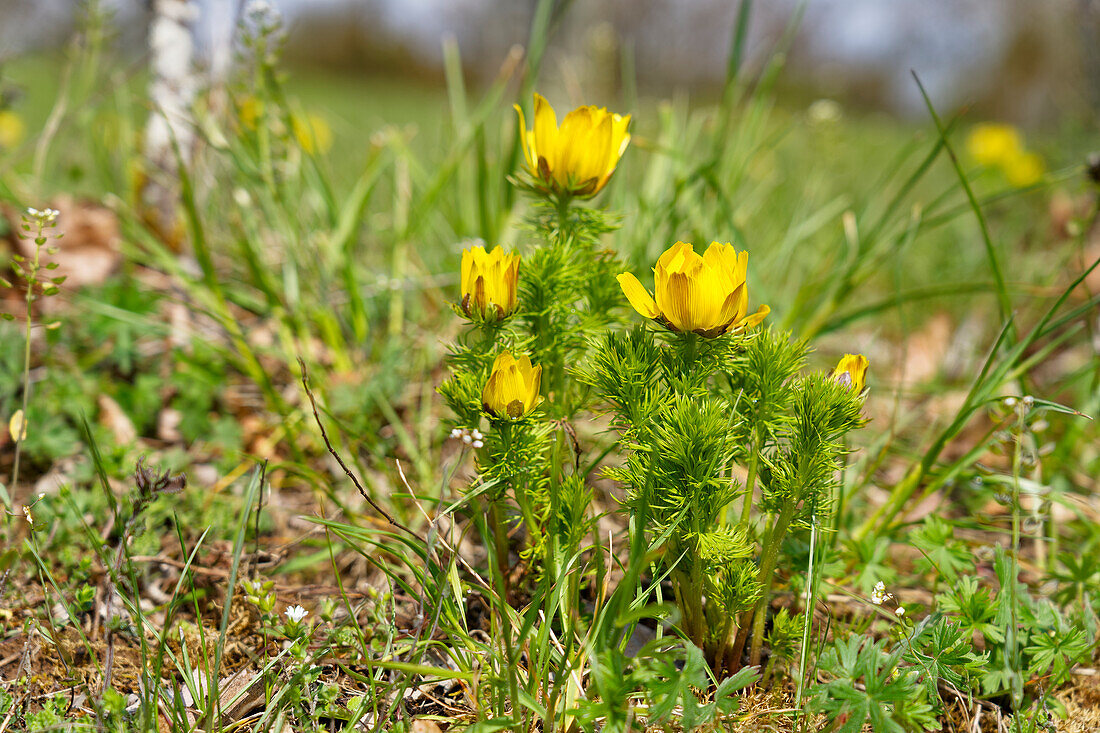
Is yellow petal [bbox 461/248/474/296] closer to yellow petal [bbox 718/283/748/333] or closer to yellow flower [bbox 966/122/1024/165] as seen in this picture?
yellow petal [bbox 718/283/748/333]

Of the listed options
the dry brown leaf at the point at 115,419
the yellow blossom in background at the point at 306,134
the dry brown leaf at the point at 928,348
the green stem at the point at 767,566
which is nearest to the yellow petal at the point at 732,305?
the green stem at the point at 767,566

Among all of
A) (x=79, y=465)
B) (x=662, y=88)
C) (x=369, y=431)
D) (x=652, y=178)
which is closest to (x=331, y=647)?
(x=369, y=431)

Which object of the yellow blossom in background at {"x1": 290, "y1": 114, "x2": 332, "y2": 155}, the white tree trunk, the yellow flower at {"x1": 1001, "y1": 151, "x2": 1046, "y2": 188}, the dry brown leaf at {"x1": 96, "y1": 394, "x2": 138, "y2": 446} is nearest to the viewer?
the dry brown leaf at {"x1": 96, "y1": 394, "x2": 138, "y2": 446}

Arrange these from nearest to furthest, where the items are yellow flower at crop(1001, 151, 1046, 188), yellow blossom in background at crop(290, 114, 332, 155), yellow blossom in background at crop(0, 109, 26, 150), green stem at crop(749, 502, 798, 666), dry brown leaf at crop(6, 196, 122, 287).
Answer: green stem at crop(749, 502, 798, 666), yellow blossom in background at crop(290, 114, 332, 155), dry brown leaf at crop(6, 196, 122, 287), yellow blossom in background at crop(0, 109, 26, 150), yellow flower at crop(1001, 151, 1046, 188)

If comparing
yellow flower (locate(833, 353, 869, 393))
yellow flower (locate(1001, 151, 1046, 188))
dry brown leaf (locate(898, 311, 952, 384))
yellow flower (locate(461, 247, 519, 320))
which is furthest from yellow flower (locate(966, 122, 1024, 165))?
yellow flower (locate(461, 247, 519, 320))

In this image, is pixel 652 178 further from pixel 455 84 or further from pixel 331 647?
pixel 331 647

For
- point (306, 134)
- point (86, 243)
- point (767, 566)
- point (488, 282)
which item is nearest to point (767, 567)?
point (767, 566)
